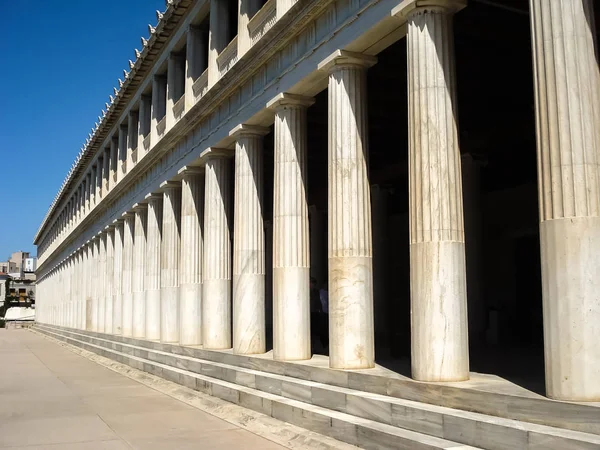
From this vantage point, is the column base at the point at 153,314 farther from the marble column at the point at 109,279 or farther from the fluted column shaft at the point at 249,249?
the fluted column shaft at the point at 249,249

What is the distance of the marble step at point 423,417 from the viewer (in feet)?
24.4

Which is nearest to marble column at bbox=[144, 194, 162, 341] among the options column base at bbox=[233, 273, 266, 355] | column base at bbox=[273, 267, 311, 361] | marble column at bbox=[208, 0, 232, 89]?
marble column at bbox=[208, 0, 232, 89]

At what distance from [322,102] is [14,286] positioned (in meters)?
154

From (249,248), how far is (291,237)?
290 centimetres

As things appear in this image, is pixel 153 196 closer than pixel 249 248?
No

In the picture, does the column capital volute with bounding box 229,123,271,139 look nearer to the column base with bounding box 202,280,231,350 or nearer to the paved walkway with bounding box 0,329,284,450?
the column base with bounding box 202,280,231,350

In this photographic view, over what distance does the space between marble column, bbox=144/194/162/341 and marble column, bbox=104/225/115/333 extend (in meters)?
9.13

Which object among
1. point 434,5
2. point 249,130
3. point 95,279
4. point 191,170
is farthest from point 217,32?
point 95,279

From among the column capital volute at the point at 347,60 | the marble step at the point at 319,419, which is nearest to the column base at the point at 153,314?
the marble step at the point at 319,419

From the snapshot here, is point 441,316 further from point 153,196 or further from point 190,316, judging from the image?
point 153,196

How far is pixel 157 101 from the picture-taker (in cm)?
2920

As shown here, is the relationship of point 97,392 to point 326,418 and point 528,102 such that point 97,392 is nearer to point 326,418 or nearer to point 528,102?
point 326,418

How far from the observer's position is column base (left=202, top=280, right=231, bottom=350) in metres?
20.8

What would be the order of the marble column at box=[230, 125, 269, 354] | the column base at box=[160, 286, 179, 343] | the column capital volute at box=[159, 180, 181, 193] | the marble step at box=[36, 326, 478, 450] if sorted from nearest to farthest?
the marble step at box=[36, 326, 478, 450]
the marble column at box=[230, 125, 269, 354]
the column base at box=[160, 286, 179, 343]
the column capital volute at box=[159, 180, 181, 193]
